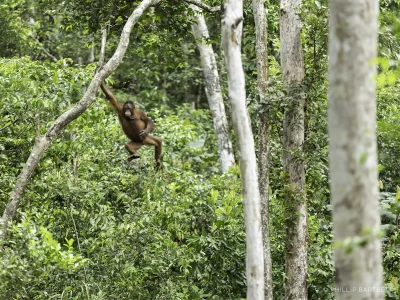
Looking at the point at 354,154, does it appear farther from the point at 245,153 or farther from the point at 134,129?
the point at 134,129

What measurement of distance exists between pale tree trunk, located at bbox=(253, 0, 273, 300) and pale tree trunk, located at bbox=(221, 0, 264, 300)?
2.33 m

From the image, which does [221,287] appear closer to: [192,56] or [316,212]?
[316,212]

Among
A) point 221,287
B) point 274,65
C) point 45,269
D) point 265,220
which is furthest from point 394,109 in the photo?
point 45,269

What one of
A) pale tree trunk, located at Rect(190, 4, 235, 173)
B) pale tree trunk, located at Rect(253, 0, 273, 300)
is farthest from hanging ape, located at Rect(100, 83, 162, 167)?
pale tree trunk, located at Rect(190, 4, 235, 173)

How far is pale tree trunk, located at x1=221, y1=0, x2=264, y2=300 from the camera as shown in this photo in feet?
21.0

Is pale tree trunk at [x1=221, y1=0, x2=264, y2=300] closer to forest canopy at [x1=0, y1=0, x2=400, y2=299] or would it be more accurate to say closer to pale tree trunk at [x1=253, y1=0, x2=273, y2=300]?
forest canopy at [x1=0, y1=0, x2=400, y2=299]

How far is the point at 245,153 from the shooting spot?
6.49 metres

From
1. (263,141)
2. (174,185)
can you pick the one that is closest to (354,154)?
(263,141)

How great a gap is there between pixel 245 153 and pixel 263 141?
2.66 meters

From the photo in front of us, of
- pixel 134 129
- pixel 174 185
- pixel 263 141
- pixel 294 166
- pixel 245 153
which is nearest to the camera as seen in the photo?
pixel 245 153

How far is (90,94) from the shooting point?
7.41 meters

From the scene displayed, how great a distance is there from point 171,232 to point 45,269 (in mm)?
2767

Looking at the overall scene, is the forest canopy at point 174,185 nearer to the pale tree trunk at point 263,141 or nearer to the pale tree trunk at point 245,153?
the pale tree trunk at point 263,141

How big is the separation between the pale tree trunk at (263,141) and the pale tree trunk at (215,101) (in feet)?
14.2
